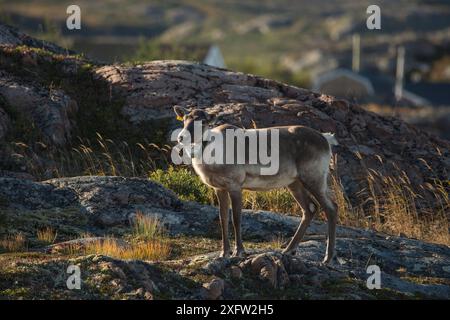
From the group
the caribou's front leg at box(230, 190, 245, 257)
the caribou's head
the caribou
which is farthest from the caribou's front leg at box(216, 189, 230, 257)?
the caribou's head

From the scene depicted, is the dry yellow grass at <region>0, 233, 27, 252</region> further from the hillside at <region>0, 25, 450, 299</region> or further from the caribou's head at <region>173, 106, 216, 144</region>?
the caribou's head at <region>173, 106, 216, 144</region>

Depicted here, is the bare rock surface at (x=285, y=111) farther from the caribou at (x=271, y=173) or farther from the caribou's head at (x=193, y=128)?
the caribou's head at (x=193, y=128)

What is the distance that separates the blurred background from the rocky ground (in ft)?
44.9

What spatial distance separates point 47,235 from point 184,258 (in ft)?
7.23

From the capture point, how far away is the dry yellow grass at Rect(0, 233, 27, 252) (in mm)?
12477

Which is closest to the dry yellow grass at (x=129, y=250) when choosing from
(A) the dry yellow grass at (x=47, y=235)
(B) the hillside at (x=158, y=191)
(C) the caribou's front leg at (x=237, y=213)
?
(B) the hillside at (x=158, y=191)

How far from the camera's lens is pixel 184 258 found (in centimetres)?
1209

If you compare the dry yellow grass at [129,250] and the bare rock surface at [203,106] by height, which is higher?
the bare rock surface at [203,106]

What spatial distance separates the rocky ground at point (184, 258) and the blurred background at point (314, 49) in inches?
538

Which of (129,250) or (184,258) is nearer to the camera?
(184,258)

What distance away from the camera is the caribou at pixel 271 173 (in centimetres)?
1158

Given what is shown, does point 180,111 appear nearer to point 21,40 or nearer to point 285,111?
point 285,111

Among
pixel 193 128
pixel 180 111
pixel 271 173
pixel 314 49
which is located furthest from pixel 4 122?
pixel 314 49
